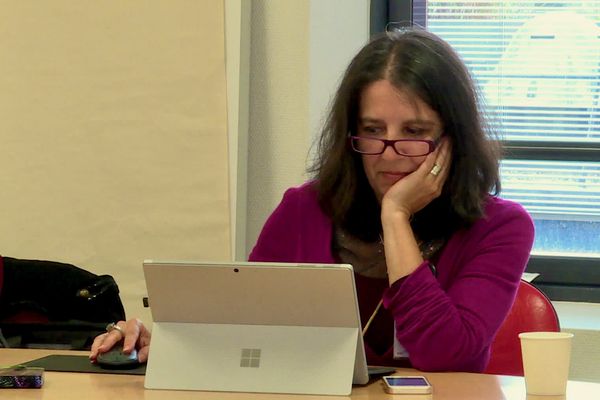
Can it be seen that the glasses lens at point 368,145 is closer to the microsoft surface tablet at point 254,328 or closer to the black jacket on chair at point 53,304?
the microsoft surface tablet at point 254,328

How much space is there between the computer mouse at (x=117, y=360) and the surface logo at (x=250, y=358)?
27 centimetres

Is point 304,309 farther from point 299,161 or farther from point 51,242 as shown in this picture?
point 51,242

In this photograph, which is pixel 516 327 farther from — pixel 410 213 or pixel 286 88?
pixel 286 88

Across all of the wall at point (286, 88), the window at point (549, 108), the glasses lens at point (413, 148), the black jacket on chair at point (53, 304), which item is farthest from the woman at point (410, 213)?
the window at point (549, 108)

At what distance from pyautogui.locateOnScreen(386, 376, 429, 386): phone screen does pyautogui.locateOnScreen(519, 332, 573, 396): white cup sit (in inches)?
6.2

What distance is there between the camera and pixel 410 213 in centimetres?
183

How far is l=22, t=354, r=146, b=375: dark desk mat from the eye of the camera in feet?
5.16

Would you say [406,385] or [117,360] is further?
[117,360]

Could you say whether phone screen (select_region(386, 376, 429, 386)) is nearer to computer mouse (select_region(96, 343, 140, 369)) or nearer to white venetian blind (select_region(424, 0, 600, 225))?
computer mouse (select_region(96, 343, 140, 369))

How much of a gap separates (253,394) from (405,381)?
0.23 m

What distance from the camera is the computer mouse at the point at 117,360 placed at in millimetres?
1594

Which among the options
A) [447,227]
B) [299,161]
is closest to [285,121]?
[299,161]

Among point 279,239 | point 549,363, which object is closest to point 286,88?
point 279,239

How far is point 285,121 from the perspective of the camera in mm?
2613
